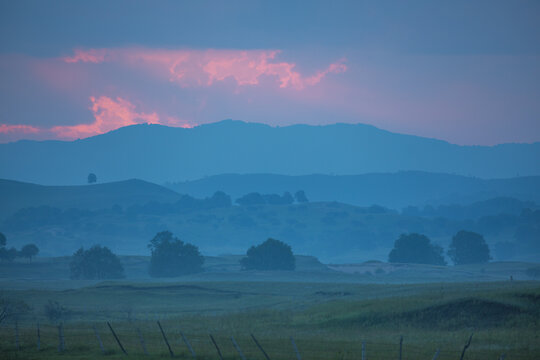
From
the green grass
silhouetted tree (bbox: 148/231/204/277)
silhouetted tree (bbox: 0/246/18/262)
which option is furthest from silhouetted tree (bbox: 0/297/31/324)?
silhouetted tree (bbox: 0/246/18/262)

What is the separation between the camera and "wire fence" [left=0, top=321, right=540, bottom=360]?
37531 millimetres

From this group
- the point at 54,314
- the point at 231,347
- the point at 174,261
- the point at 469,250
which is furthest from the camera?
the point at 469,250

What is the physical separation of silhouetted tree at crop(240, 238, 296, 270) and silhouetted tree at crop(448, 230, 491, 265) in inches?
2019

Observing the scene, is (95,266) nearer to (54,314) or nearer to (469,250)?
(54,314)

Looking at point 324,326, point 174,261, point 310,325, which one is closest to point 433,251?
point 174,261

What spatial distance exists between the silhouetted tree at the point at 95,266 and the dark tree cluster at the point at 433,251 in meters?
73.3

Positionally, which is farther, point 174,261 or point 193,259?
point 193,259

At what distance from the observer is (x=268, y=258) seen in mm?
150625

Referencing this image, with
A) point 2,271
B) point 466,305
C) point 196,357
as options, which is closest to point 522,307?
point 466,305

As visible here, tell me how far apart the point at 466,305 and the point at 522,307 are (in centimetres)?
479

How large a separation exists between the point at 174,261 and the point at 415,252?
64.5 meters

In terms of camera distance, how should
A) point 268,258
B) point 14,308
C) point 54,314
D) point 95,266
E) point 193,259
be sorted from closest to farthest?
point 54,314 → point 14,308 → point 95,266 → point 268,258 → point 193,259

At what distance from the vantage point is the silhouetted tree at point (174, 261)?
150375 millimetres

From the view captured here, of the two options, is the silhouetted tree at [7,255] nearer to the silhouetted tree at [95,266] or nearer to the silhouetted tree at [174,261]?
the silhouetted tree at [95,266]
